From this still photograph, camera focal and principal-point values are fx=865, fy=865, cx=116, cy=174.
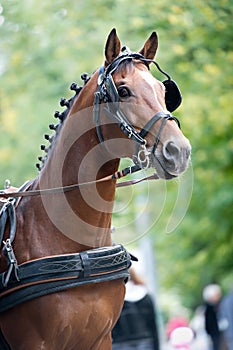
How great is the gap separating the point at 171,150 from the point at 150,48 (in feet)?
3.16

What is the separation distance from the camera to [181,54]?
11.6 m

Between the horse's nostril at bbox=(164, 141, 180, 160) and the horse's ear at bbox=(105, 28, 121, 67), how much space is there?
0.80 metres

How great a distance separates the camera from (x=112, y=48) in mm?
5629

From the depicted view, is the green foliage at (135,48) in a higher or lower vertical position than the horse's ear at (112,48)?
higher

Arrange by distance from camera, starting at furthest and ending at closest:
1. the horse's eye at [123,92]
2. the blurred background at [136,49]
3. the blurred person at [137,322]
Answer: the blurred background at [136,49], the blurred person at [137,322], the horse's eye at [123,92]

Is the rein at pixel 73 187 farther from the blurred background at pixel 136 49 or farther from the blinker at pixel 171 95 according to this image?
the blurred background at pixel 136 49

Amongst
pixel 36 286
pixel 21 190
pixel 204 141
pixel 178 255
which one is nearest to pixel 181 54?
pixel 204 141

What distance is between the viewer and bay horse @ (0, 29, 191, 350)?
5.41 meters

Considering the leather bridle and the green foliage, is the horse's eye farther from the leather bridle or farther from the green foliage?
the green foliage

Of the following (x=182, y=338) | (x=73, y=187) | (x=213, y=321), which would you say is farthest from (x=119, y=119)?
(x=213, y=321)

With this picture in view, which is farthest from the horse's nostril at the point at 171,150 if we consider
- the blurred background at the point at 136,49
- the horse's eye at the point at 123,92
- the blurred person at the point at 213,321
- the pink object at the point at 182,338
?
the blurred person at the point at 213,321

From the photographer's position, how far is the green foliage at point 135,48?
35.8ft

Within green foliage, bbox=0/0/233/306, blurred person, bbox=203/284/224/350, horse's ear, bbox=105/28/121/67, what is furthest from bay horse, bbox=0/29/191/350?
blurred person, bbox=203/284/224/350

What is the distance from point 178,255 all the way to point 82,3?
9.42 m
